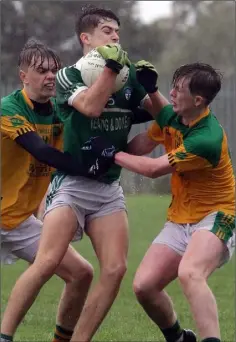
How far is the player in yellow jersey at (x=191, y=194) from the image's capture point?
6023 millimetres

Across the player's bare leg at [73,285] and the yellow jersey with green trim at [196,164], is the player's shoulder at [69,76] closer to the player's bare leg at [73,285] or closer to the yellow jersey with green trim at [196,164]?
the yellow jersey with green trim at [196,164]

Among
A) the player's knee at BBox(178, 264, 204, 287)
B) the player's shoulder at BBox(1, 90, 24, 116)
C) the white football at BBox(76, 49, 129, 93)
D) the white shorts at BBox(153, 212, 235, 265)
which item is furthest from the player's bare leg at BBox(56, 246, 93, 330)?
the white football at BBox(76, 49, 129, 93)

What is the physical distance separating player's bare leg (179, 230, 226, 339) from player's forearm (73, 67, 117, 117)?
1.00 meters

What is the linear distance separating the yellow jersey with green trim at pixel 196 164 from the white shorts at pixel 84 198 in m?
0.39

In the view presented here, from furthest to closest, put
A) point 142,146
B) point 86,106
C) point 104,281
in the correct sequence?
point 142,146 < point 104,281 < point 86,106

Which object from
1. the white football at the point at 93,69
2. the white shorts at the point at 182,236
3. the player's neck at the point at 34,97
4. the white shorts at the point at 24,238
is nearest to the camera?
the white football at the point at 93,69

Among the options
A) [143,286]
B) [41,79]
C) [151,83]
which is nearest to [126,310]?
[143,286]

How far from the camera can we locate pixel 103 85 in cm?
594

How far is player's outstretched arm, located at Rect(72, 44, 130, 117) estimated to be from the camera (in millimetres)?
5922

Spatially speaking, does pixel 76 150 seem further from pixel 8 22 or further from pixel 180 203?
pixel 8 22

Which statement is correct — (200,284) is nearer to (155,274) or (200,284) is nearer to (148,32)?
(155,274)

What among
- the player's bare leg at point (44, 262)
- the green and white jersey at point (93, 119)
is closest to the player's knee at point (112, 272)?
the player's bare leg at point (44, 262)

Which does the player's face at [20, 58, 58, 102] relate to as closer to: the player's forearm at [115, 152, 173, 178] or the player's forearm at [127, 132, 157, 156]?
the player's forearm at [127, 132, 157, 156]

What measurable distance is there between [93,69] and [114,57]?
0.27 metres
